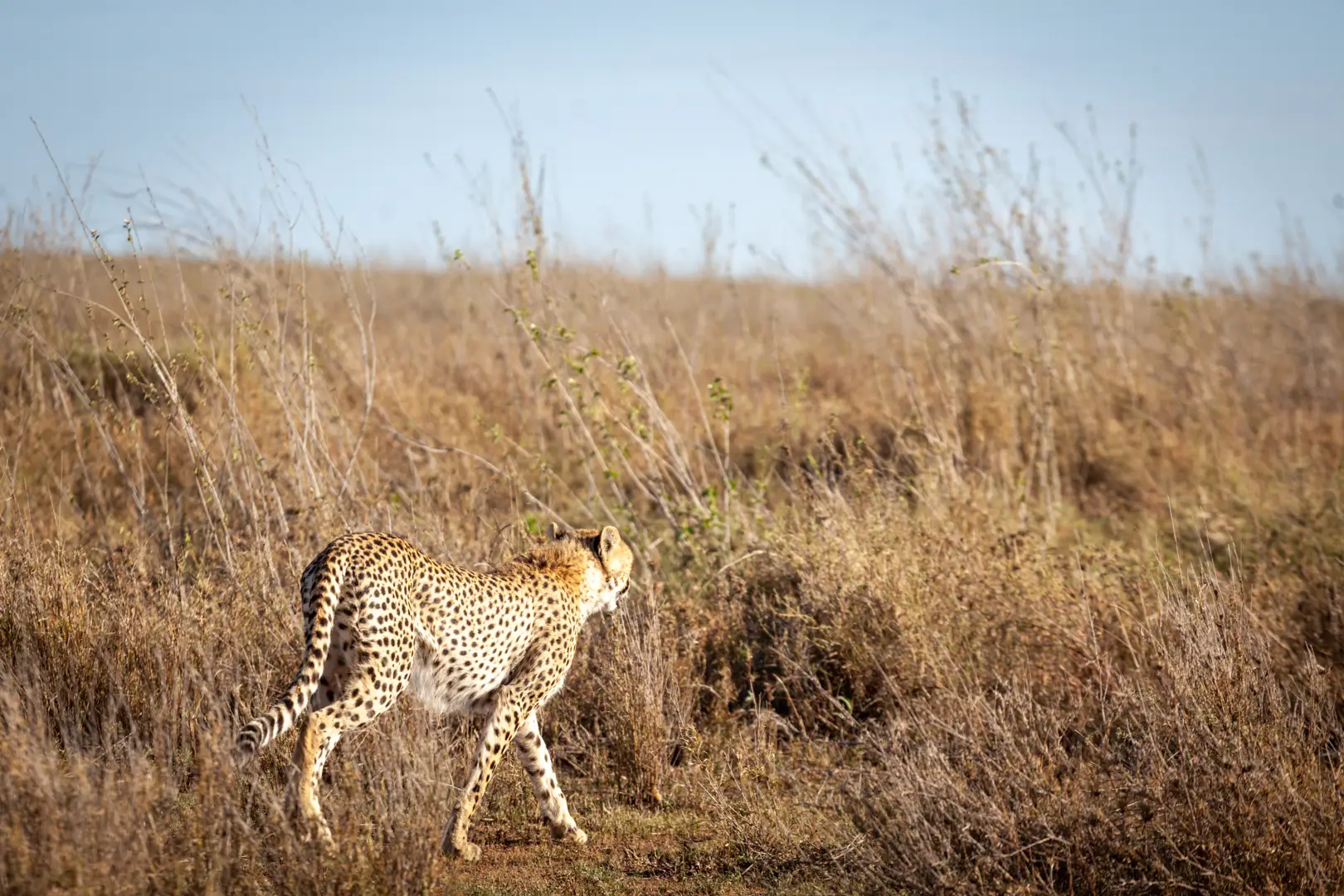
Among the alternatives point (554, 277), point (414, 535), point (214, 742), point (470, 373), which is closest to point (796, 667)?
point (414, 535)

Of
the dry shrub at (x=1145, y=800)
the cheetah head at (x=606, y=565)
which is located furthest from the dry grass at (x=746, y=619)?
the cheetah head at (x=606, y=565)

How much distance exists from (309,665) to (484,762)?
70cm

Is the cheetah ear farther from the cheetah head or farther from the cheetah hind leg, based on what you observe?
the cheetah hind leg

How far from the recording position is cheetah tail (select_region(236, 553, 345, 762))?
3133 mm

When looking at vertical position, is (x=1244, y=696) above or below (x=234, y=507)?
below

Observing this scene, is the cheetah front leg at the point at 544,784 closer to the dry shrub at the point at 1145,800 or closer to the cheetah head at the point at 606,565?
the cheetah head at the point at 606,565

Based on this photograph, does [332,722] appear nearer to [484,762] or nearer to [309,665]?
[309,665]

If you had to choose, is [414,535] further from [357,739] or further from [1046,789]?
[1046,789]

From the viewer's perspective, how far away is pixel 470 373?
10.5m

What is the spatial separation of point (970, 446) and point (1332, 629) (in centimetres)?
387

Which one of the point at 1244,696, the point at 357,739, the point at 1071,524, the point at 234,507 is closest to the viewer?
the point at 1244,696

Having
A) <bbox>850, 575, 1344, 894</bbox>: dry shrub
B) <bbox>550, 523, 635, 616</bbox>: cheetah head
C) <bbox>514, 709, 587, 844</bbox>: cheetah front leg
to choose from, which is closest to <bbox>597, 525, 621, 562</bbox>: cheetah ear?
<bbox>550, 523, 635, 616</bbox>: cheetah head

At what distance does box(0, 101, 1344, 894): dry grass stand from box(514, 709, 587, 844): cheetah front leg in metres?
0.11

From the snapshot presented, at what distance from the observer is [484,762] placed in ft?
12.4
